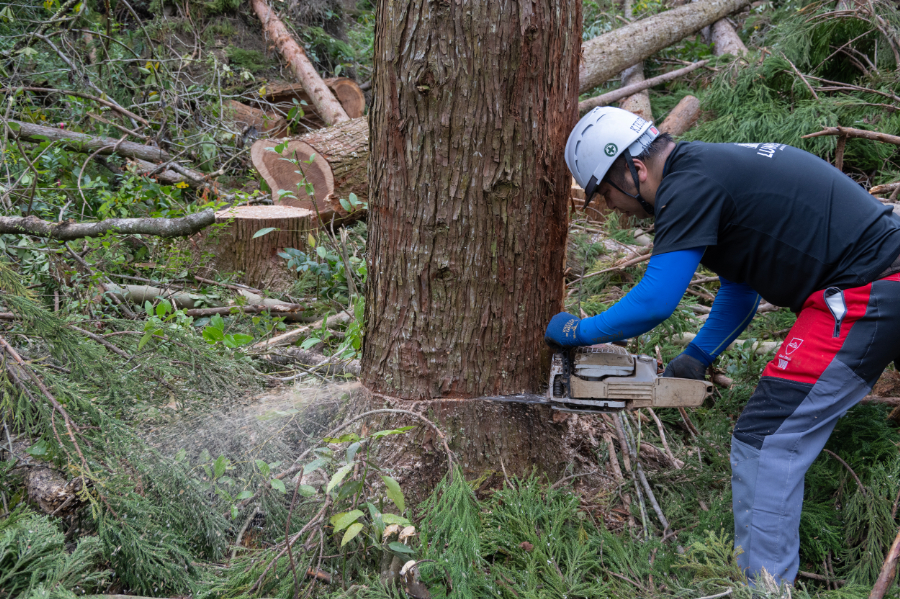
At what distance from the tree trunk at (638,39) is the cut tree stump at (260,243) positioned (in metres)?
3.89

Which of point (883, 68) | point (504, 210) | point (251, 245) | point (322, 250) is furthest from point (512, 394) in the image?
point (883, 68)

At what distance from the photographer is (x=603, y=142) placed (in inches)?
80.9

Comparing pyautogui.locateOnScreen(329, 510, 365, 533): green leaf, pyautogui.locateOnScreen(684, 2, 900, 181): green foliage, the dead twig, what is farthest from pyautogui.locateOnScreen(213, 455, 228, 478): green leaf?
pyautogui.locateOnScreen(684, 2, 900, 181): green foliage

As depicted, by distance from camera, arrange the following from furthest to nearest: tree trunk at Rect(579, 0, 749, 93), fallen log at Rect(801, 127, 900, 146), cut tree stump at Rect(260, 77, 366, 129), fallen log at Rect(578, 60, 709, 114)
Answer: cut tree stump at Rect(260, 77, 366, 129) < tree trunk at Rect(579, 0, 749, 93) < fallen log at Rect(578, 60, 709, 114) < fallen log at Rect(801, 127, 900, 146)

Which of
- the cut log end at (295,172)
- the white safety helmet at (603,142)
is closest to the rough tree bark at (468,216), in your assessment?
the white safety helmet at (603,142)

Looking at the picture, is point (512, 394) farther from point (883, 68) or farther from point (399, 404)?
point (883, 68)

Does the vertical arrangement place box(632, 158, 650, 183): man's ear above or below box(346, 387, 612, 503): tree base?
above

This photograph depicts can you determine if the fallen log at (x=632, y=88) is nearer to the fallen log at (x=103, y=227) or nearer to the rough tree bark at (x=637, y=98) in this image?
the rough tree bark at (x=637, y=98)

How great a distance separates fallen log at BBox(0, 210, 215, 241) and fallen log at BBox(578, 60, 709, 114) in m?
5.21

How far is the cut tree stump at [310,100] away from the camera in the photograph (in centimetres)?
801

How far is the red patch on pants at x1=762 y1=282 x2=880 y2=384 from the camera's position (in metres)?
1.93

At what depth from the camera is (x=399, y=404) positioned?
227 cm

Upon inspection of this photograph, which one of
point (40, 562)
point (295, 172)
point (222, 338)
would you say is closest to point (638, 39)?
point (295, 172)

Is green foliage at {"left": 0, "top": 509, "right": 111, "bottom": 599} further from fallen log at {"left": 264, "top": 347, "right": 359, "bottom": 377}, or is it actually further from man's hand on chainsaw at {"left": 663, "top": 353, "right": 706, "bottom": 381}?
man's hand on chainsaw at {"left": 663, "top": 353, "right": 706, "bottom": 381}
